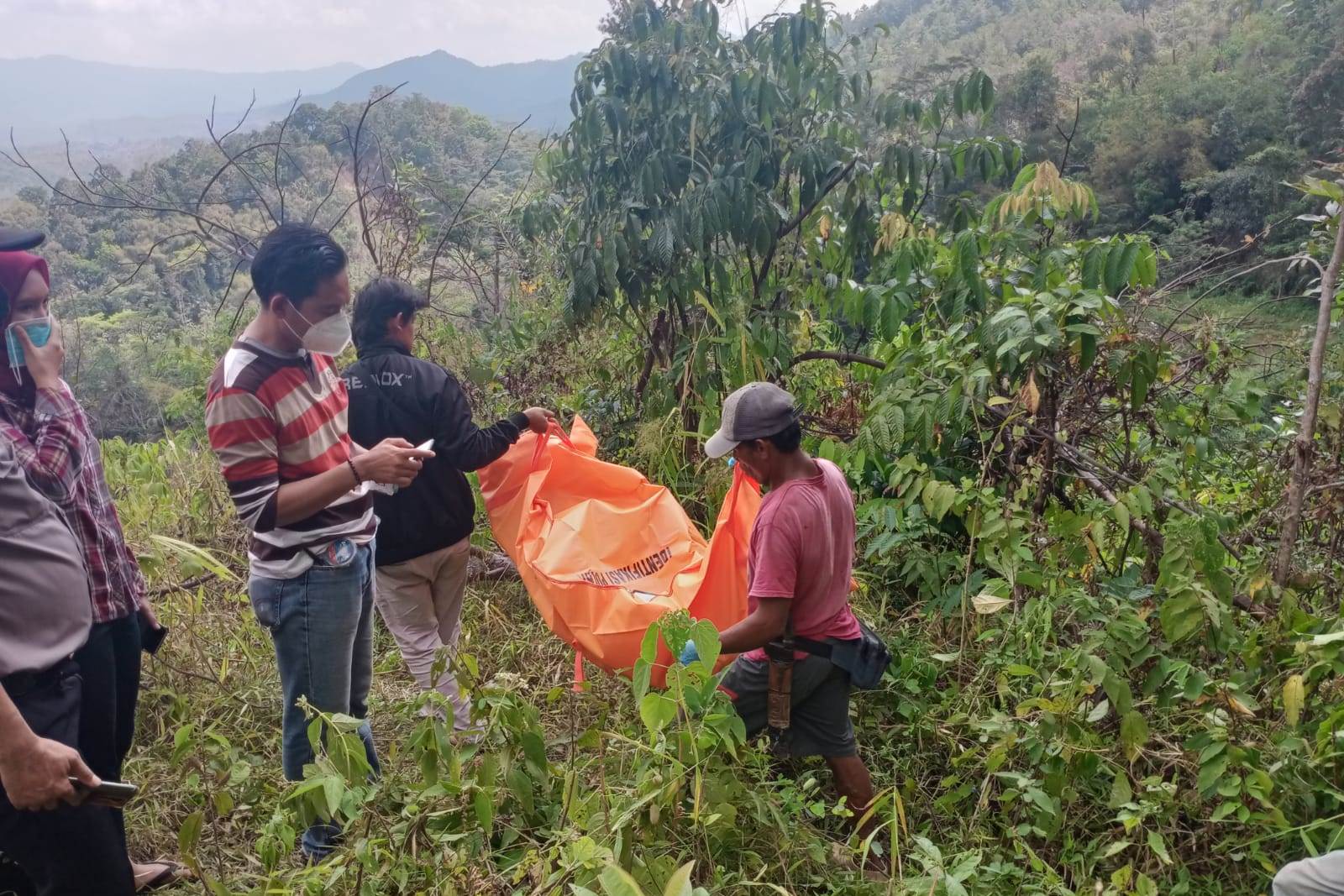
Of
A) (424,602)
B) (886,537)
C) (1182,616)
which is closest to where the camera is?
(1182,616)

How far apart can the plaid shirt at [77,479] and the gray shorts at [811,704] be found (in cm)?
132

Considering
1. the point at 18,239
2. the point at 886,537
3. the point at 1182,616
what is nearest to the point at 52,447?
the point at 18,239

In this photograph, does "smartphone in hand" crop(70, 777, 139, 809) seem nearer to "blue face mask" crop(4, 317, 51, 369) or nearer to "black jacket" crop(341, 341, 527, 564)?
A: "blue face mask" crop(4, 317, 51, 369)

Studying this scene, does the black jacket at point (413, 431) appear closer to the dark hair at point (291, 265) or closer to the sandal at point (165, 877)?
the dark hair at point (291, 265)

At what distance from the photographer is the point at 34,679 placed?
4.27ft

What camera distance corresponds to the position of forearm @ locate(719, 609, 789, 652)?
1.77m

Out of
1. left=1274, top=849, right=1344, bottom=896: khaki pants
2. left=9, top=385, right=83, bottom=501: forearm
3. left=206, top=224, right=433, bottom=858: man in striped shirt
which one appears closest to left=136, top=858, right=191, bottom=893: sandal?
left=206, top=224, right=433, bottom=858: man in striped shirt

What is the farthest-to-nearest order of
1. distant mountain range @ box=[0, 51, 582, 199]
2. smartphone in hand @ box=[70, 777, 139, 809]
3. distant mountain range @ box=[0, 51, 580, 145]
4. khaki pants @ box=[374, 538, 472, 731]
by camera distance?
distant mountain range @ box=[0, 51, 580, 145] < distant mountain range @ box=[0, 51, 582, 199] < khaki pants @ box=[374, 538, 472, 731] < smartphone in hand @ box=[70, 777, 139, 809]

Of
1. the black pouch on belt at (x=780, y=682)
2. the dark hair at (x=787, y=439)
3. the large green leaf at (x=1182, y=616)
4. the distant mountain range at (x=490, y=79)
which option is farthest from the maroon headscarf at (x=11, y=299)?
the distant mountain range at (x=490, y=79)

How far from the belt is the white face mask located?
28.4 inches

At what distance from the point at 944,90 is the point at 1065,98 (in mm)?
18865

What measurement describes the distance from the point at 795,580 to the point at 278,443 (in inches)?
44.1

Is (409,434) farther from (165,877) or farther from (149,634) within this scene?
(165,877)

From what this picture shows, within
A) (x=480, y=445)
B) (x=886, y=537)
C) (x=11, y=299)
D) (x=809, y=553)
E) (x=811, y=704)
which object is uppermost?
(x=11, y=299)
